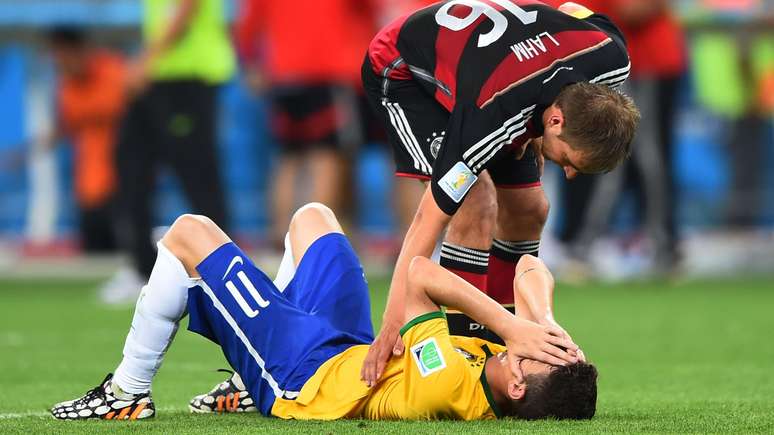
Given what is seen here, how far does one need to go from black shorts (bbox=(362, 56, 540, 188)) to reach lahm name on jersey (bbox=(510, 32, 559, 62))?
594 mm

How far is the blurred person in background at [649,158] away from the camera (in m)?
11.7

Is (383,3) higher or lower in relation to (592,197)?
higher

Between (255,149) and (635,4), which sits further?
A: (255,149)

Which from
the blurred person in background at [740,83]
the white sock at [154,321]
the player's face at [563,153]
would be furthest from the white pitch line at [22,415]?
the blurred person in background at [740,83]

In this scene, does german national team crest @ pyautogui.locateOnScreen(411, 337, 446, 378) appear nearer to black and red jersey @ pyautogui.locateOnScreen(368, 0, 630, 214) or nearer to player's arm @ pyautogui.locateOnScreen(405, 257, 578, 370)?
player's arm @ pyautogui.locateOnScreen(405, 257, 578, 370)

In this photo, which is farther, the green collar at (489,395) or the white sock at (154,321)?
the white sock at (154,321)

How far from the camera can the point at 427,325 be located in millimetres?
4781

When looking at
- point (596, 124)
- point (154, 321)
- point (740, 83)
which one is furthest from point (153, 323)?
point (740, 83)

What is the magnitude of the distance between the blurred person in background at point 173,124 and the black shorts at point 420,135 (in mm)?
4195

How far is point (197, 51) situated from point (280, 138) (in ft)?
5.23

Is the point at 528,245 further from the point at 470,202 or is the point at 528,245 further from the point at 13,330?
the point at 13,330

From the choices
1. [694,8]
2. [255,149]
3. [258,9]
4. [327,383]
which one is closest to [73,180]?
[255,149]

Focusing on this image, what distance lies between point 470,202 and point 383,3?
613cm

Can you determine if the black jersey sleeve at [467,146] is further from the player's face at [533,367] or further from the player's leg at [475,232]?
the player's leg at [475,232]
